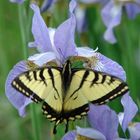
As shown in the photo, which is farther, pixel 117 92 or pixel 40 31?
pixel 40 31

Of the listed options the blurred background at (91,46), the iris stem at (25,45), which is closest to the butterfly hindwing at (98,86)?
the iris stem at (25,45)

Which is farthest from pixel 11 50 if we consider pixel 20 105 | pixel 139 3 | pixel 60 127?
pixel 20 105

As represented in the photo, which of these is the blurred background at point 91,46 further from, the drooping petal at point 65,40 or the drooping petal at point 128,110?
the drooping petal at point 128,110

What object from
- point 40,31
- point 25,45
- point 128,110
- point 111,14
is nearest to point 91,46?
point 111,14

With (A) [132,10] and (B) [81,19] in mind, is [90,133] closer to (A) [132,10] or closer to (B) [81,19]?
(A) [132,10]

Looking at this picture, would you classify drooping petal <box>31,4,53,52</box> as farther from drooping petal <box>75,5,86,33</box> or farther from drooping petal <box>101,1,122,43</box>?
drooping petal <box>75,5,86,33</box>

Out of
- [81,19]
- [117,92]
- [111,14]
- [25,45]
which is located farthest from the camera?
[81,19]

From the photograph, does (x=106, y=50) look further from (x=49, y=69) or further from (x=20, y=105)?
(x=49, y=69)
